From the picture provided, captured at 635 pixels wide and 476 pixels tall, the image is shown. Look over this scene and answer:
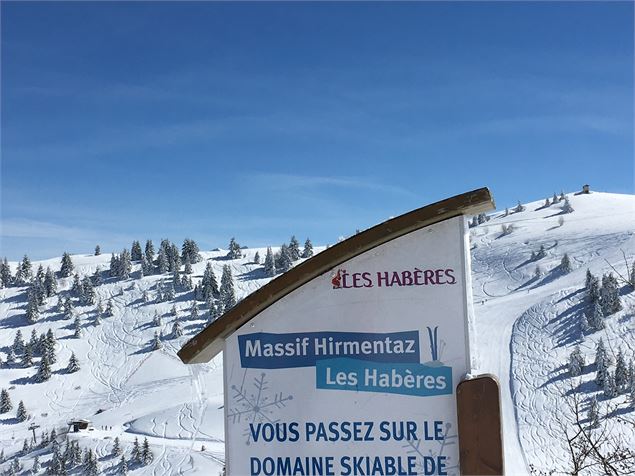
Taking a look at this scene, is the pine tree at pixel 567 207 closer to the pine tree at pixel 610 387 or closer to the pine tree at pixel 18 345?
the pine tree at pixel 610 387

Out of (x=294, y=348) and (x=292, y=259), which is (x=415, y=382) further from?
(x=292, y=259)

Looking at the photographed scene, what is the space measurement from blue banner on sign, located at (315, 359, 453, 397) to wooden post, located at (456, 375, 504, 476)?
0.17 m

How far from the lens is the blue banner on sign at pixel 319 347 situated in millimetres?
4465

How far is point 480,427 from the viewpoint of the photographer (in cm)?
423

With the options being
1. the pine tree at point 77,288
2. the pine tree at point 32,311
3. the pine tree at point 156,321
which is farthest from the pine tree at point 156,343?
the pine tree at point 32,311

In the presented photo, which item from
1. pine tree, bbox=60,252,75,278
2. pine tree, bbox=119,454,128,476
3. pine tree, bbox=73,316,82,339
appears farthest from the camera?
pine tree, bbox=60,252,75,278

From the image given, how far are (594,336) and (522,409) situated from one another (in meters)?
16.1

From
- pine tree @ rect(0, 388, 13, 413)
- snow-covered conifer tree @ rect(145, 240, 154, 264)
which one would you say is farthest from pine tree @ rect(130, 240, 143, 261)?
pine tree @ rect(0, 388, 13, 413)

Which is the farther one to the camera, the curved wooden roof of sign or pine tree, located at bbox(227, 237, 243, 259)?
pine tree, located at bbox(227, 237, 243, 259)

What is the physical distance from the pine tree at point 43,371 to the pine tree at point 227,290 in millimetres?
22445

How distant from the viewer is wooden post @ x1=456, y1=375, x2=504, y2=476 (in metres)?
4.20

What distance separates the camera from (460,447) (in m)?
4.25

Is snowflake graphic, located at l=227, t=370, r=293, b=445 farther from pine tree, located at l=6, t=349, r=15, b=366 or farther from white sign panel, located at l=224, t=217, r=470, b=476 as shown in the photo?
pine tree, located at l=6, t=349, r=15, b=366

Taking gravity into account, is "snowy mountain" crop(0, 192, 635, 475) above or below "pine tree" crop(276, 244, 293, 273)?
below
